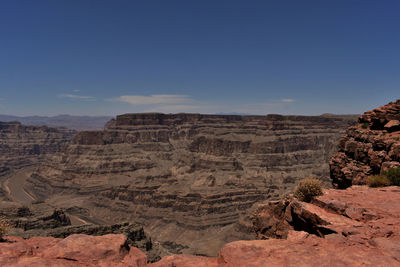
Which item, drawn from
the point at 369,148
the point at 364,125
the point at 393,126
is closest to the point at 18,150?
the point at 364,125

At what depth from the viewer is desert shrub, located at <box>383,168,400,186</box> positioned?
1491 centimetres

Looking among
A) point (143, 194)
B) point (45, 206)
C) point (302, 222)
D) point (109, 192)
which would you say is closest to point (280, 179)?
point (143, 194)

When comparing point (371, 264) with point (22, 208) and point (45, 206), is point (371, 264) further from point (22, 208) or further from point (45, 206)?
point (45, 206)

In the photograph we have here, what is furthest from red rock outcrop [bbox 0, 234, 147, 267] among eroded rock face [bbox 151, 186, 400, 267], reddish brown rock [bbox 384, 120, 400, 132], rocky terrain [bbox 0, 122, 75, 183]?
rocky terrain [bbox 0, 122, 75, 183]

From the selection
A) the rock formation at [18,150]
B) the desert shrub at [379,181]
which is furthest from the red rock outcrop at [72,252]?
the rock formation at [18,150]

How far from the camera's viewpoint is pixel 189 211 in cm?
7456

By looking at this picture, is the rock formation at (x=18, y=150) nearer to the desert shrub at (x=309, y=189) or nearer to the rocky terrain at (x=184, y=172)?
the rocky terrain at (x=184, y=172)

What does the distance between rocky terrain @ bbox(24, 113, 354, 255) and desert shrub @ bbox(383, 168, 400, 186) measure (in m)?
42.0

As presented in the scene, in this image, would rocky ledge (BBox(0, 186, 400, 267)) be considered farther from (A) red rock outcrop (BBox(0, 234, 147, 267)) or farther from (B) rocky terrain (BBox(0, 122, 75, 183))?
(B) rocky terrain (BBox(0, 122, 75, 183))

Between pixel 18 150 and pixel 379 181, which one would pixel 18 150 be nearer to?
pixel 18 150

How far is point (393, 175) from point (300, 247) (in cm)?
1053

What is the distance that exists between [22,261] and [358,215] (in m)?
12.2

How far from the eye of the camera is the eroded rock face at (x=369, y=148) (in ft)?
58.6

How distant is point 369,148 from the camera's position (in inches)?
770
